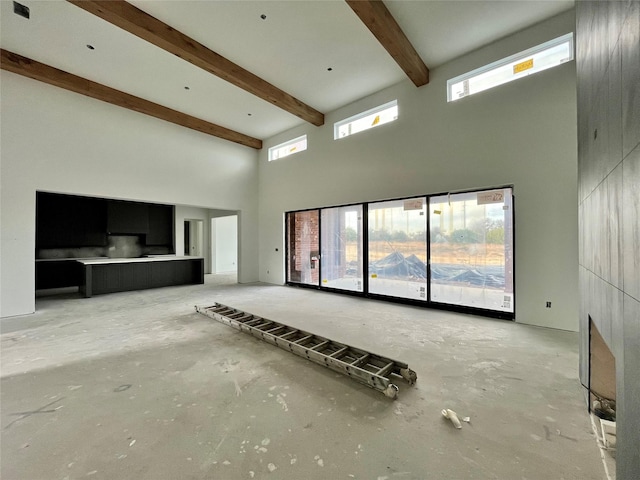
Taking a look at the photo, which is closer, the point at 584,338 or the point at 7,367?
the point at 584,338

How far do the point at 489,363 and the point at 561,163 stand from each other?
3.13 metres

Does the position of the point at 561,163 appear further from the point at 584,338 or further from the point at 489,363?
the point at 489,363

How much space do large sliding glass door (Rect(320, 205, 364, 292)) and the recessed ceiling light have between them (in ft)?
19.4

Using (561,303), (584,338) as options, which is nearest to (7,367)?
(584,338)

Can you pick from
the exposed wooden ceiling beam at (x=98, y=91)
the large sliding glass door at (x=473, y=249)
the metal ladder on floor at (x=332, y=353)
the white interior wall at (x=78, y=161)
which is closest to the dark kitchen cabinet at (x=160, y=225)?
the white interior wall at (x=78, y=161)

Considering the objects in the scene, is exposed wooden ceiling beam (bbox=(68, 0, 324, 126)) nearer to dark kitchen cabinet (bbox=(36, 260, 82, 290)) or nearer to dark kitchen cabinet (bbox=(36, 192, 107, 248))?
dark kitchen cabinet (bbox=(36, 192, 107, 248))

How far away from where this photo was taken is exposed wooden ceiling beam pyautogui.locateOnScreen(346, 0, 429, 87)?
3.29 m

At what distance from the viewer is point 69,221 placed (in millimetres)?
7102

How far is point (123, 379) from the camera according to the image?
7.88 ft

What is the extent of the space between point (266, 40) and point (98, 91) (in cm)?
387

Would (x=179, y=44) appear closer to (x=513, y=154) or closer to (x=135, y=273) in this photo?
(x=513, y=154)

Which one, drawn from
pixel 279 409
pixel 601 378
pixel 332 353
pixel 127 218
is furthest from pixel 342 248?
pixel 127 218

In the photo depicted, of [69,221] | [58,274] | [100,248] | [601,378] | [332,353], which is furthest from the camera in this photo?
[100,248]

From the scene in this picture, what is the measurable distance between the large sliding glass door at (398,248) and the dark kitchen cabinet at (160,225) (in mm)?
7386
